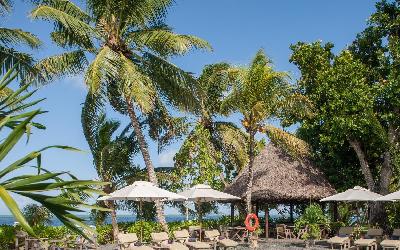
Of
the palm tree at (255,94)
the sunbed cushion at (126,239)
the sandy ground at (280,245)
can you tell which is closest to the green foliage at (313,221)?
the sandy ground at (280,245)

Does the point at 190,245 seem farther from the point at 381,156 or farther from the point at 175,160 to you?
the point at 381,156

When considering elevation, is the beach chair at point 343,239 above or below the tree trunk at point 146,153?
below

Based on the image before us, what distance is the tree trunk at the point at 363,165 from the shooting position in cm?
2581

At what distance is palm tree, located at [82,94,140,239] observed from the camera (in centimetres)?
2519

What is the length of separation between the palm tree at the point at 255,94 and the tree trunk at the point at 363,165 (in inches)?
173

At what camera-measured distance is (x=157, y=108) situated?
25.1 metres

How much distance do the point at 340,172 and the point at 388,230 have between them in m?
3.31

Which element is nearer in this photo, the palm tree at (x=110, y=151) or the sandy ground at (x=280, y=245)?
the sandy ground at (x=280, y=245)

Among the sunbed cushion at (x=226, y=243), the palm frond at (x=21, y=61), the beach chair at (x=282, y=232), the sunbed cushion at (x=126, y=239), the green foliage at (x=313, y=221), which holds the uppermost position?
the palm frond at (x=21, y=61)

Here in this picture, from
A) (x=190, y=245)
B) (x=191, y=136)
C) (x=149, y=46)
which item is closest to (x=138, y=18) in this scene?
(x=149, y=46)

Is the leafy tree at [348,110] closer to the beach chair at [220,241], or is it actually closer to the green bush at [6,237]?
the beach chair at [220,241]

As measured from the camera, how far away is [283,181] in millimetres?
25266

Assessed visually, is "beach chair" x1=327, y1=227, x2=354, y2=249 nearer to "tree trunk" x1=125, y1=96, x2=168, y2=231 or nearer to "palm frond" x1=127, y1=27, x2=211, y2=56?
"tree trunk" x1=125, y1=96, x2=168, y2=231

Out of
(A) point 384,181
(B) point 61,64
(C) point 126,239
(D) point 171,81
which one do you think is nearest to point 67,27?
(B) point 61,64
